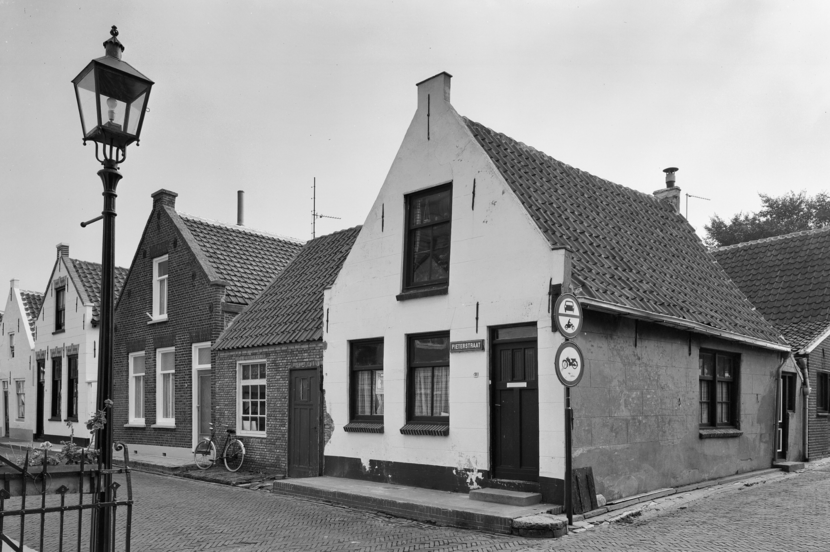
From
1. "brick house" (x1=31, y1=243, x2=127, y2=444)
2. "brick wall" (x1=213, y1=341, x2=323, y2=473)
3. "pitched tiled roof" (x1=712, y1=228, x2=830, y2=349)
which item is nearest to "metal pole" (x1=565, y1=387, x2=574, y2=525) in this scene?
"brick wall" (x1=213, y1=341, x2=323, y2=473)

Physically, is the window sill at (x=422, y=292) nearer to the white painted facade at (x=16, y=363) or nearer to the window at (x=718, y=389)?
the window at (x=718, y=389)

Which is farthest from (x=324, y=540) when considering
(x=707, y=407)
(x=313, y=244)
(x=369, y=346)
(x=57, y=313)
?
(x=57, y=313)

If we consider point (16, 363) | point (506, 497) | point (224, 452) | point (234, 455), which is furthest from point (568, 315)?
point (16, 363)

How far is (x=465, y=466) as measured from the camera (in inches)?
470

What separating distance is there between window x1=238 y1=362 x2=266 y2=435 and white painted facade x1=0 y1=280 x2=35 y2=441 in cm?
1610

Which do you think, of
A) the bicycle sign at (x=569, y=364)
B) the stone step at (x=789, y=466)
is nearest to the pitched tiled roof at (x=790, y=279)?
the stone step at (x=789, y=466)

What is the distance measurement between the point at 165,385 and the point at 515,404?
496 inches

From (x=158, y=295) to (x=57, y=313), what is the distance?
356 inches

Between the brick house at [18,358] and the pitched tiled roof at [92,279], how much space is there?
16.2 ft

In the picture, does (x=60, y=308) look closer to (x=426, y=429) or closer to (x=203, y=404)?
(x=203, y=404)

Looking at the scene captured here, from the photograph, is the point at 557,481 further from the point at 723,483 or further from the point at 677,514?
the point at 723,483

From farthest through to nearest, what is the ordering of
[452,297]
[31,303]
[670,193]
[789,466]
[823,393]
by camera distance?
1. [31,303]
2. [670,193]
3. [823,393]
4. [789,466]
5. [452,297]

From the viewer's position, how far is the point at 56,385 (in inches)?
1117

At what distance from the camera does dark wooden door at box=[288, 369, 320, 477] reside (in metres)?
15.3
